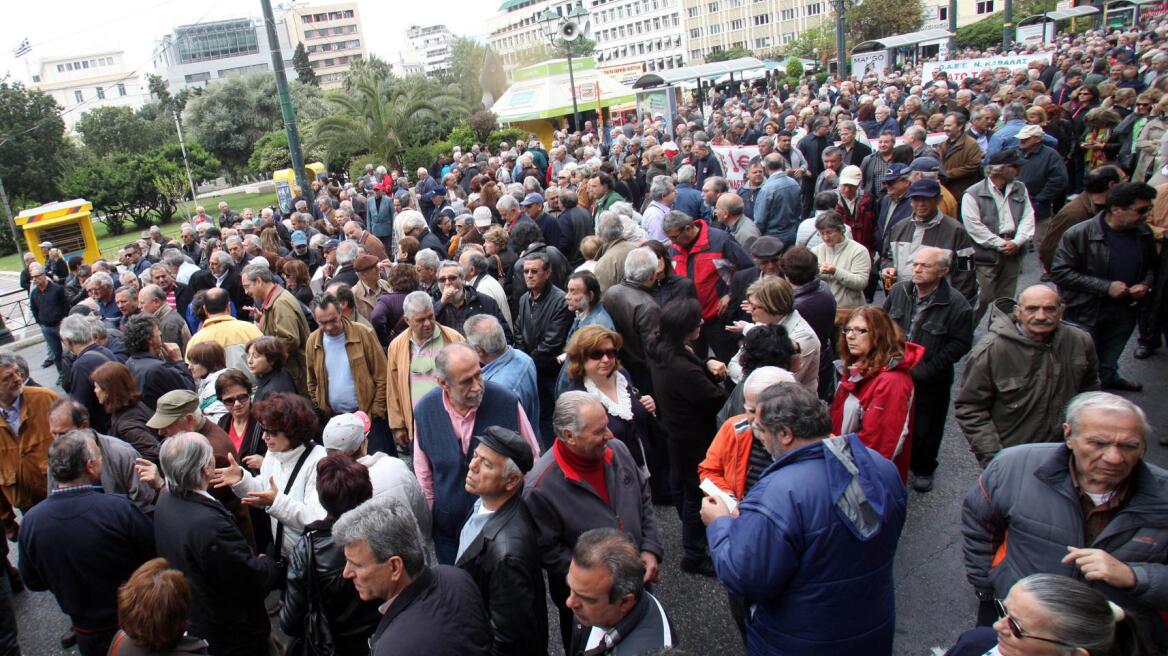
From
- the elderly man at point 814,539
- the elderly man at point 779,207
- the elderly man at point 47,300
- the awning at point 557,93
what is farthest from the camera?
the awning at point 557,93

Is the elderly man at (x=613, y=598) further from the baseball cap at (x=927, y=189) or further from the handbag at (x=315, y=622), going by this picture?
the baseball cap at (x=927, y=189)

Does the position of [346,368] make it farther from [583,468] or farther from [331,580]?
[583,468]

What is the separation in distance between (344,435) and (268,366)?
185 cm

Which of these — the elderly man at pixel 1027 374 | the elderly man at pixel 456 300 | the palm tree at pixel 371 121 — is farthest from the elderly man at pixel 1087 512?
the palm tree at pixel 371 121

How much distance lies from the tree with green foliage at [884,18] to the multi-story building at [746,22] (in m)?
36.6

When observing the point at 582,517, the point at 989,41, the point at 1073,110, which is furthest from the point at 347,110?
the point at 989,41

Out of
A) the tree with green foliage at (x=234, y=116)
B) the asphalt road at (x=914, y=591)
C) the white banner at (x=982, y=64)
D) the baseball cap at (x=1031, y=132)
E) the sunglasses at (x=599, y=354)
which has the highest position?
the tree with green foliage at (x=234, y=116)

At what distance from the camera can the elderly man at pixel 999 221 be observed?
20.4ft

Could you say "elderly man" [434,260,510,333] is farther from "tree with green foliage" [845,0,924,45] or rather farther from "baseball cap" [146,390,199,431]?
"tree with green foliage" [845,0,924,45]

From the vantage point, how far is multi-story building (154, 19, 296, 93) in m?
116

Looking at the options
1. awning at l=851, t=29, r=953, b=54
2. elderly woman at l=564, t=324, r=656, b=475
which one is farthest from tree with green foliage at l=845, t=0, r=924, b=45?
elderly woman at l=564, t=324, r=656, b=475

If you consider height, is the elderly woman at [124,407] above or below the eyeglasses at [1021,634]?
above

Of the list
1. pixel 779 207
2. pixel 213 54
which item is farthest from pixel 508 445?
pixel 213 54

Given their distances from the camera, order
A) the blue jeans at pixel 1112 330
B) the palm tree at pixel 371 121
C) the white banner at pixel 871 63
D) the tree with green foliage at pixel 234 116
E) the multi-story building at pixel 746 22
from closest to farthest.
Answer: the blue jeans at pixel 1112 330 < the palm tree at pixel 371 121 < the white banner at pixel 871 63 < the tree with green foliage at pixel 234 116 < the multi-story building at pixel 746 22
